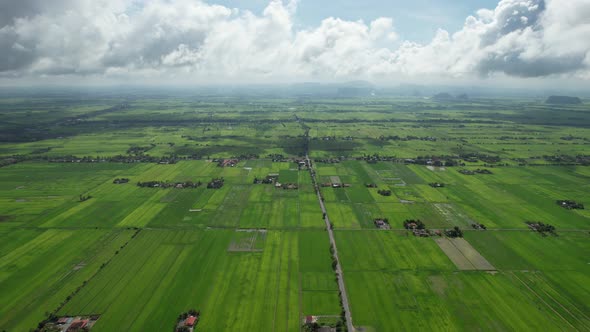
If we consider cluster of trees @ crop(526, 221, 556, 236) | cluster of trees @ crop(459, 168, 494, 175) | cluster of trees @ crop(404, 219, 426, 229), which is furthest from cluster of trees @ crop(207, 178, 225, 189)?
cluster of trees @ crop(459, 168, 494, 175)

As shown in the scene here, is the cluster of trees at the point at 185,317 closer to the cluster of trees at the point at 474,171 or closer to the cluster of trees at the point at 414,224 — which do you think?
the cluster of trees at the point at 414,224

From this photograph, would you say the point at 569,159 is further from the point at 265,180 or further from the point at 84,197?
the point at 84,197

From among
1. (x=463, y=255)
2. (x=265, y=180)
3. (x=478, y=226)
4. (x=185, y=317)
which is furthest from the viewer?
(x=265, y=180)

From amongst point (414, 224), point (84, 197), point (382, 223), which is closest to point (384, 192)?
point (382, 223)

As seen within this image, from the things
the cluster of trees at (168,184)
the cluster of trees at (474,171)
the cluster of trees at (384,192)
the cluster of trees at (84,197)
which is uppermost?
the cluster of trees at (474,171)

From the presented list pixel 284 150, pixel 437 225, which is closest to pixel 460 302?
pixel 437 225

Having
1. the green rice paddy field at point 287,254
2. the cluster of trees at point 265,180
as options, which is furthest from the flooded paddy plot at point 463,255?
the cluster of trees at point 265,180
